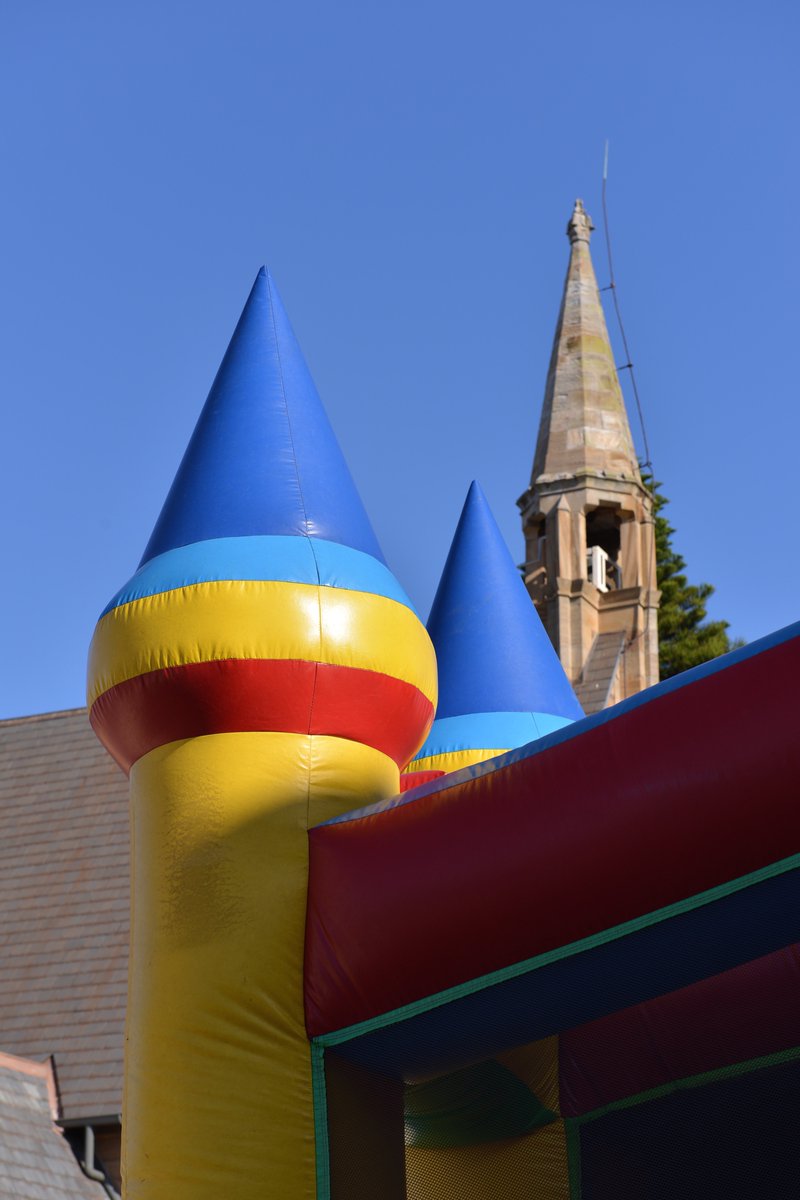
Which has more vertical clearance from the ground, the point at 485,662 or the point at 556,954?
the point at 485,662

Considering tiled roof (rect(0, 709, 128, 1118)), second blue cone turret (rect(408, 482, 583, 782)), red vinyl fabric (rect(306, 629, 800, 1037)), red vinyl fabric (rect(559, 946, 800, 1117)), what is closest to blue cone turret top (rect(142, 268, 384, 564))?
red vinyl fabric (rect(306, 629, 800, 1037))

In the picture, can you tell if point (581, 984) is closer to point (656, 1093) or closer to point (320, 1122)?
point (320, 1122)

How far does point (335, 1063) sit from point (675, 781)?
1.66 metres

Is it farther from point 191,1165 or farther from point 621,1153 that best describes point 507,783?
point 621,1153

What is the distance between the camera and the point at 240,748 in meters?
6.69

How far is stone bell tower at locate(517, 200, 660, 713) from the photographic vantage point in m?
25.2

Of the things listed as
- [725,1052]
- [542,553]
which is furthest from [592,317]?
[725,1052]

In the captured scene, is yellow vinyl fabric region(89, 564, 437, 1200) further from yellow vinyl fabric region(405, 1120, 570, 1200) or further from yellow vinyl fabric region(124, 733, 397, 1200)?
yellow vinyl fabric region(405, 1120, 570, 1200)

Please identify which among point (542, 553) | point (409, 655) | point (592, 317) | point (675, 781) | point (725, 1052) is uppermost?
point (592, 317)

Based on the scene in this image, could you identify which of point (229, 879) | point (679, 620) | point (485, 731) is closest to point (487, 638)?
point (485, 731)

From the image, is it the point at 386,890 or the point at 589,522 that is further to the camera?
the point at 589,522

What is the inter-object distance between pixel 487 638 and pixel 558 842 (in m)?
3.75

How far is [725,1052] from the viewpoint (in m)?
7.56

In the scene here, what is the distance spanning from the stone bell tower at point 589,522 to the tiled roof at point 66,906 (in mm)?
8401
